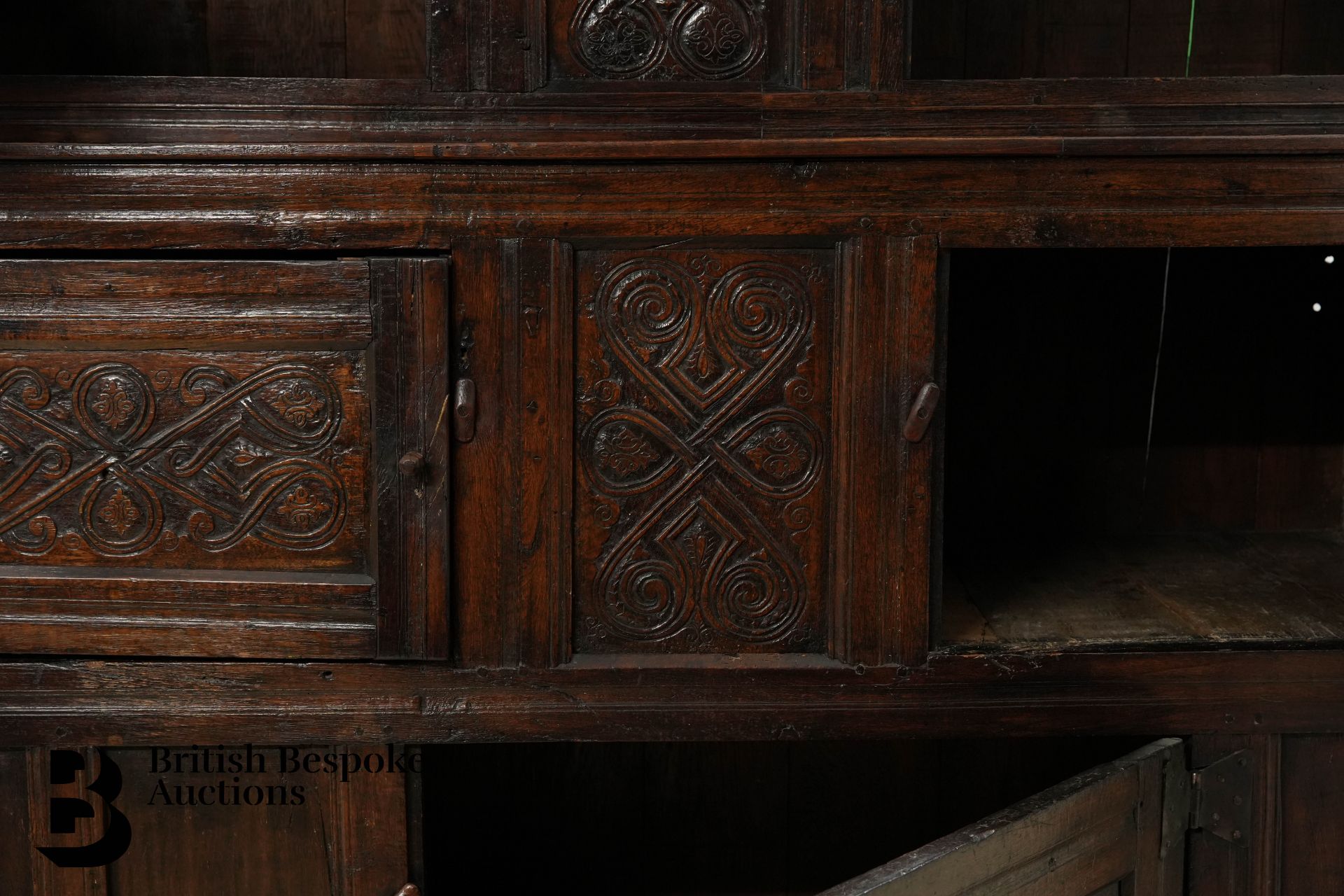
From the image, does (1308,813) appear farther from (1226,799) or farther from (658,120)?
(658,120)

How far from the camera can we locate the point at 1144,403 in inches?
76.8

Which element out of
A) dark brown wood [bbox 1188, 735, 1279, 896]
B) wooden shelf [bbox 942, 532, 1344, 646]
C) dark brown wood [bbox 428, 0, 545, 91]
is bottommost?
dark brown wood [bbox 1188, 735, 1279, 896]

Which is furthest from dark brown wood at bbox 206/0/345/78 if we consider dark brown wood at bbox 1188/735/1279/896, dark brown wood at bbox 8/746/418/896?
dark brown wood at bbox 1188/735/1279/896

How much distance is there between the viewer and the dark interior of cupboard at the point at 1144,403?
1919 mm

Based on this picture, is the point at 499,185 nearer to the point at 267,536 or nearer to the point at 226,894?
the point at 267,536

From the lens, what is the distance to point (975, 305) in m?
1.92

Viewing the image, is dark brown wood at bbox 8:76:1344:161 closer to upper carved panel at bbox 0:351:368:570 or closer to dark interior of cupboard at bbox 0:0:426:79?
upper carved panel at bbox 0:351:368:570

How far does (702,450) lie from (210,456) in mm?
556

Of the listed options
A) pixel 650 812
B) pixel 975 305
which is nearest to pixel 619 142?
pixel 975 305

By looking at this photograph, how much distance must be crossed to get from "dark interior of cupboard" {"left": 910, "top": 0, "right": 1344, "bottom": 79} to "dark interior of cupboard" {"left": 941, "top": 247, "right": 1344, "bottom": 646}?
0.91 ft

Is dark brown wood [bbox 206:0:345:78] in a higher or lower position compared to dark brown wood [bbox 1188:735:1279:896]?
higher

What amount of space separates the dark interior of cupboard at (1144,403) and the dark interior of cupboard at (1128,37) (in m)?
0.28

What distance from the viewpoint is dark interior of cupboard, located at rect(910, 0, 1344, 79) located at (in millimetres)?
1837

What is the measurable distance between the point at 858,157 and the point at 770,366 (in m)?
0.25
